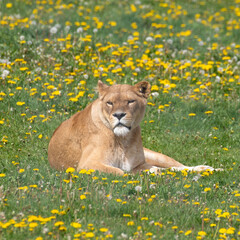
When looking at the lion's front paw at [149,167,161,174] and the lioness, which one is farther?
the lioness

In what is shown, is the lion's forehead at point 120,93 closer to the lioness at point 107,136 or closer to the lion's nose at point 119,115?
the lioness at point 107,136

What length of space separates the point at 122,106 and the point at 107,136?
0.52 m

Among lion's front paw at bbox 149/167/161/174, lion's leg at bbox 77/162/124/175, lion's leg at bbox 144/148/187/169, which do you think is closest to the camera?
lion's front paw at bbox 149/167/161/174

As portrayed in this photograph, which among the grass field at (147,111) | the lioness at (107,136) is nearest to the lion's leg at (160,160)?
the lioness at (107,136)

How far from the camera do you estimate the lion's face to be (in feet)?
24.9

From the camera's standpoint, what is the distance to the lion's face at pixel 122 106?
7.59 metres

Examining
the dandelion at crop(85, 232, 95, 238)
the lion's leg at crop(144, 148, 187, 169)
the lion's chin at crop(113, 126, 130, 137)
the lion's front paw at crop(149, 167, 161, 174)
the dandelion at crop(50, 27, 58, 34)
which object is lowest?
Result: the lion's leg at crop(144, 148, 187, 169)

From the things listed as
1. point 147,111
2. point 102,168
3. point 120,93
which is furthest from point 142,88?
point 147,111

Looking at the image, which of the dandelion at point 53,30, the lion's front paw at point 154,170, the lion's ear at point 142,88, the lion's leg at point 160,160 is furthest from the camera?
the dandelion at point 53,30

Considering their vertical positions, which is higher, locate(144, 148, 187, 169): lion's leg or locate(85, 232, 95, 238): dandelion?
locate(85, 232, 95, 238): dandelion

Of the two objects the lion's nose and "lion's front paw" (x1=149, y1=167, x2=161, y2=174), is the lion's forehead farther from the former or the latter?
"lion's front paw" (x1=149, y1=167, x2=161, y2=174)

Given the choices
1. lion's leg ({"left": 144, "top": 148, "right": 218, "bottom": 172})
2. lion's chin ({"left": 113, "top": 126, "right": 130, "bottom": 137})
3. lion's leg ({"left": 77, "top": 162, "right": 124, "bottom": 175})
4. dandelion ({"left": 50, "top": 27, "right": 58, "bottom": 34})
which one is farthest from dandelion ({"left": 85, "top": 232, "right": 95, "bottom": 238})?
dandelion ({"left": 50, "top": 27, "right": 58, "bottom": 34})

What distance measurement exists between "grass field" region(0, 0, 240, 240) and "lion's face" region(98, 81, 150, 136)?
0.79m

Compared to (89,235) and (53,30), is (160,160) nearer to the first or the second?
(89,235)
